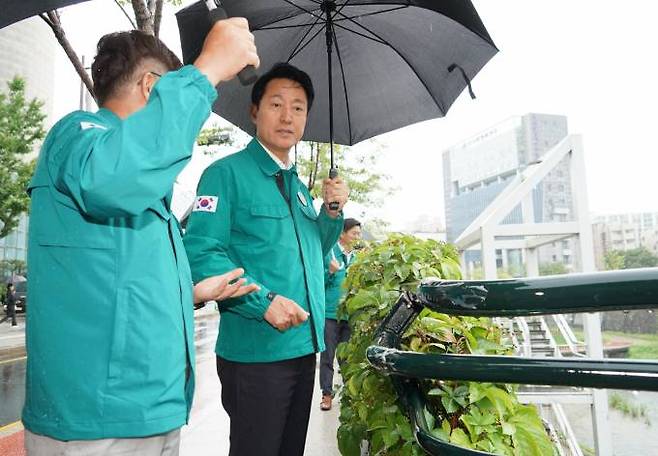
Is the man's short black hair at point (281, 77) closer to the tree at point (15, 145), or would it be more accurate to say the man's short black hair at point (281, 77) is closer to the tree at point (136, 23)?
the tree at point (136, 23)

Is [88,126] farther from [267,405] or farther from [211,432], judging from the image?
[211,432]

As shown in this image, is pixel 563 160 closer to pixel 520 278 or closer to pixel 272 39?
pixel 272 39

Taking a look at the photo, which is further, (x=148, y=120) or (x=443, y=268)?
(x=443, y=268)

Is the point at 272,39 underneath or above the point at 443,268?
above

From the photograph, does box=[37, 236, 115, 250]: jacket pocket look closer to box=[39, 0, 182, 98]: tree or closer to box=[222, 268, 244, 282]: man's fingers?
box=[222, 268, 244, 282]: man's fingers

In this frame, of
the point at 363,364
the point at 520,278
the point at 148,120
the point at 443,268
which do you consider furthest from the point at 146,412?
the point at 443,268

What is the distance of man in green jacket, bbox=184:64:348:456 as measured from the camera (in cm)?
197

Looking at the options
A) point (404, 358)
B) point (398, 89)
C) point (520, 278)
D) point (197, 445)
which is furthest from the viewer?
point (197, 445)

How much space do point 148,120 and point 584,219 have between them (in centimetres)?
428

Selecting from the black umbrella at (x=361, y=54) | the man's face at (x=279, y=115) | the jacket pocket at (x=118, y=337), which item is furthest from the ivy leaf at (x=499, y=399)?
the black umbrella at (x=361, y=54)

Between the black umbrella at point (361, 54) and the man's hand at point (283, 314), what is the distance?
3.84 ft

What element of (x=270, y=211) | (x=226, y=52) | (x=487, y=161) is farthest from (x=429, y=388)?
(x=487, y=161)

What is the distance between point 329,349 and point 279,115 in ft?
12.9

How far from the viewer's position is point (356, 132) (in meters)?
3.40
